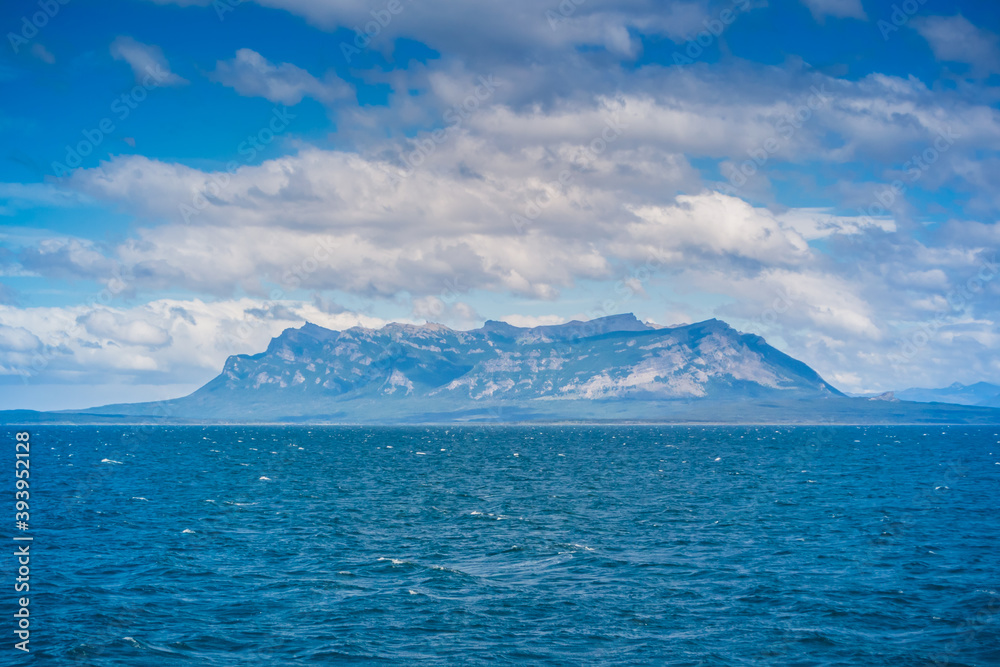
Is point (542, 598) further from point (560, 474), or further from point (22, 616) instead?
point (560, 474)

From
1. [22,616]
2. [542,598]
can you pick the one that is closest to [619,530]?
[542,598]

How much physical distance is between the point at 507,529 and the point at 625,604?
23.5 metres

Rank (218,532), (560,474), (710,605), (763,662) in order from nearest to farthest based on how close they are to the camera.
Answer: (763,662), (710,605), (218,532), (560,474)

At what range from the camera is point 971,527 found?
207ft

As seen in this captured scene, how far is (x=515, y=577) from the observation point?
45.8 m

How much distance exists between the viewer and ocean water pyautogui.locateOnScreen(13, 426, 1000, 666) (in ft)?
110

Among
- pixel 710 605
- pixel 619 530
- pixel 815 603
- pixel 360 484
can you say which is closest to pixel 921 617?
pixel 815 603

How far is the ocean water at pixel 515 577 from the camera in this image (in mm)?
33594

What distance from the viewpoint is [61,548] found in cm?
5281

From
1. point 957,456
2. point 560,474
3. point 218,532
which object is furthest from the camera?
point 957,456

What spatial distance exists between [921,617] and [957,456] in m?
149

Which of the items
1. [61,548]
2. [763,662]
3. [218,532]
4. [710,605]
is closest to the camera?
[763,662]

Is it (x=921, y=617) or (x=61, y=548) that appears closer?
(x=921, y=617)

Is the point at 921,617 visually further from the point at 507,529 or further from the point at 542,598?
the point at 507,529
